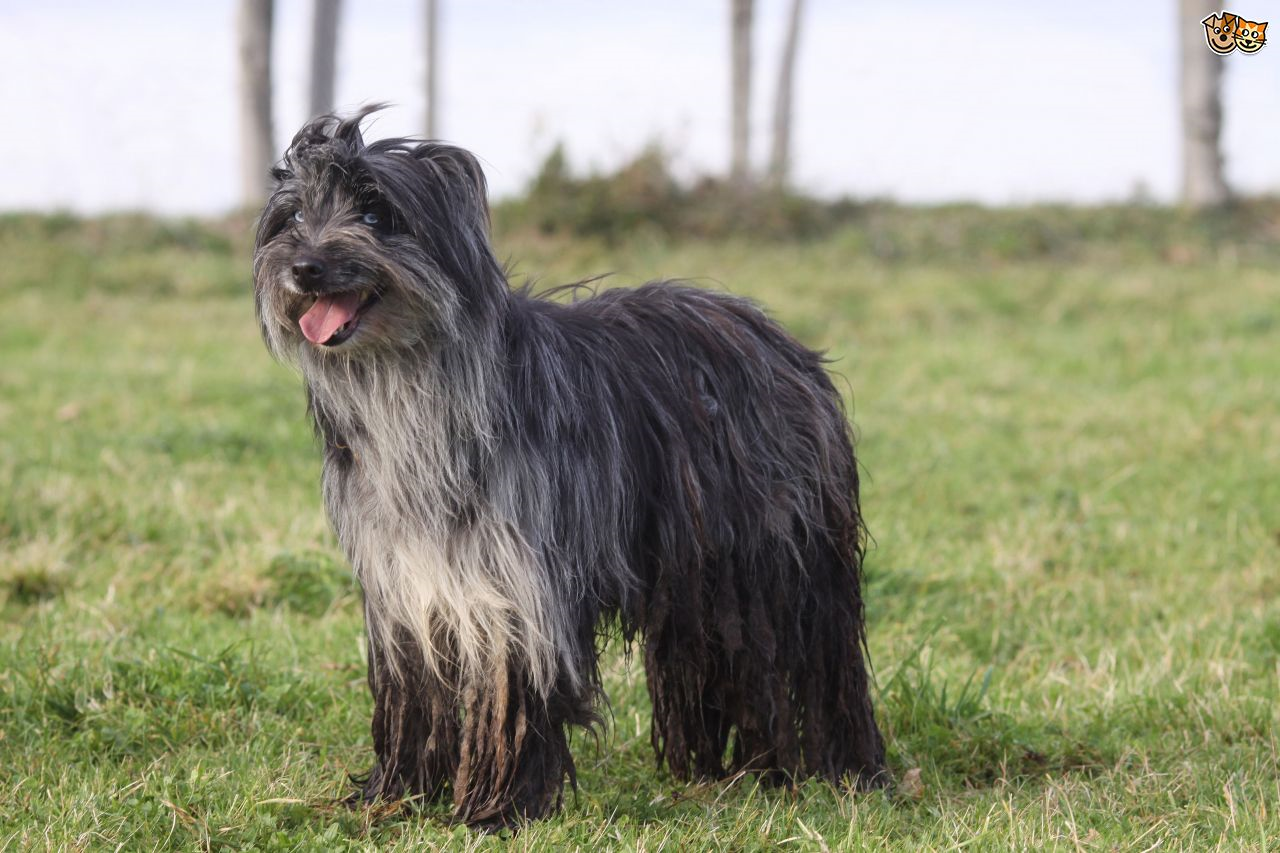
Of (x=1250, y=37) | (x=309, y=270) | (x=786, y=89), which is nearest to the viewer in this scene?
(x=309, y=270)

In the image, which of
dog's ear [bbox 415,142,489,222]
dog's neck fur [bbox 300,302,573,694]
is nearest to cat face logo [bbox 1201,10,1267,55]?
dog's ear [bbox 415,142,489,222]

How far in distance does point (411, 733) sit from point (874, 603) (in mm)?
3036

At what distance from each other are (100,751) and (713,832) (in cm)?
212

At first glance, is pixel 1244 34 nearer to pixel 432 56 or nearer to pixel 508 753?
pixel 508 753

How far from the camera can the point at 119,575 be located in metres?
6.79

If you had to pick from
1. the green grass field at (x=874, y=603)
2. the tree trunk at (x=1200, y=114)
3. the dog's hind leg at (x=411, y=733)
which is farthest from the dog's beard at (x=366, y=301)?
the tree trunk at (x=1200, y=114)

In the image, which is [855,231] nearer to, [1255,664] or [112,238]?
[112,238]

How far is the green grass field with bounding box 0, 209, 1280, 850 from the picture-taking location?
4465mm

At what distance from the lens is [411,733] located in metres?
4.47

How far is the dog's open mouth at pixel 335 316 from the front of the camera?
149 inches

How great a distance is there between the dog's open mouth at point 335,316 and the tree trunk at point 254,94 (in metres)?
15.4

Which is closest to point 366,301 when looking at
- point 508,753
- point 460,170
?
point 460,170

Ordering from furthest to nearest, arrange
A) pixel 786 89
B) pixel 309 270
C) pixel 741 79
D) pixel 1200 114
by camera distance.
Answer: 1. pixel 786 89
2. pixel 741 79
3. pixel 1200 114
4. pixel 309 270

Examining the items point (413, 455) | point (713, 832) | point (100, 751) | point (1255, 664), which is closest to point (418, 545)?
point (413, 455)
